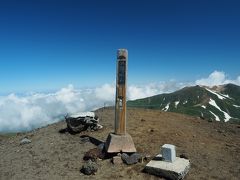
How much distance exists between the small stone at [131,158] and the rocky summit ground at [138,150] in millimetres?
292

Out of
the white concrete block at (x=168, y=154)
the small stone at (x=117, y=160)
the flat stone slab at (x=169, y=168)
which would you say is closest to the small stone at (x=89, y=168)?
the small stone at (x=117, y=160)

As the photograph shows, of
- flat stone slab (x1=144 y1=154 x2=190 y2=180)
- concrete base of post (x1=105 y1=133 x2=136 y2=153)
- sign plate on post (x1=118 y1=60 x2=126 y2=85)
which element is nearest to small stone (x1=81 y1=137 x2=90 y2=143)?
concrete base of post (x1=105 y1=133 x2=136 y2=153)

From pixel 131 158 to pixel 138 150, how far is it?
1.87 meters

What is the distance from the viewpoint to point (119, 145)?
1505 cm

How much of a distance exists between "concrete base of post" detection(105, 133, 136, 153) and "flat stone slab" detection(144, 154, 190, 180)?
2.00m

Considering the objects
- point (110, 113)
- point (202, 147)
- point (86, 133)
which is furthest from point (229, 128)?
point (86, 133)

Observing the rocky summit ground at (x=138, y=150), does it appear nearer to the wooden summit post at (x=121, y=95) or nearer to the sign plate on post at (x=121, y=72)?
the wooden summit post at (x=121, y=95)

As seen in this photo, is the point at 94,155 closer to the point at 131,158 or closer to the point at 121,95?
the point at 131,158

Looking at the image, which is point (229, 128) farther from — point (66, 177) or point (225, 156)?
point (66, 177)

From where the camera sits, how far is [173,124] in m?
23.0

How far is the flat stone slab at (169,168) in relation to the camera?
1215 cm

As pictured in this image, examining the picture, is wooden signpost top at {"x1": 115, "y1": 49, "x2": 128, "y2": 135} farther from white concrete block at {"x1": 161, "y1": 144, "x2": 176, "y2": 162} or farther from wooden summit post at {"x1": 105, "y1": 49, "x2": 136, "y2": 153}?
white concrete block at {"x1": 161, "y1": 144, "x2": 176, "y2": 162}

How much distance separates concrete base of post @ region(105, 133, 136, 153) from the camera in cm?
1498

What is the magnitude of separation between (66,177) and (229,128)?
16361 mm
